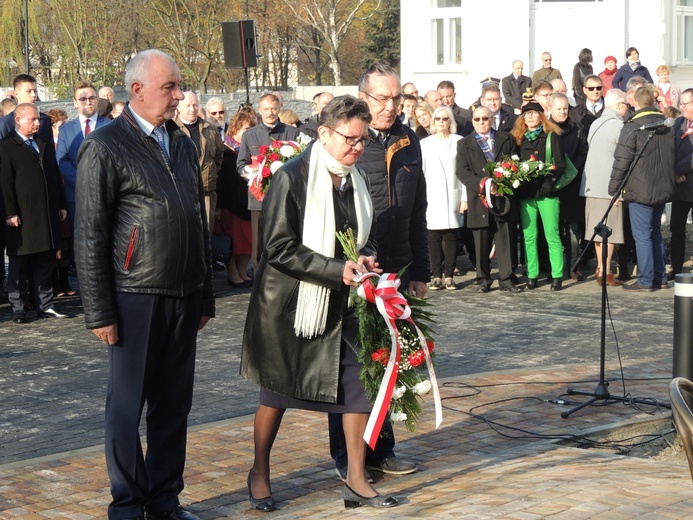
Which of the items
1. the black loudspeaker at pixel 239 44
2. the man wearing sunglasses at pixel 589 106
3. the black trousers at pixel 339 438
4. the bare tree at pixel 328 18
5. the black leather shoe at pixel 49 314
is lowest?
the black leather shoe at pixel 49 314

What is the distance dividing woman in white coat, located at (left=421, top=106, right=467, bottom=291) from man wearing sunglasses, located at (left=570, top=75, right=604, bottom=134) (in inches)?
77.0

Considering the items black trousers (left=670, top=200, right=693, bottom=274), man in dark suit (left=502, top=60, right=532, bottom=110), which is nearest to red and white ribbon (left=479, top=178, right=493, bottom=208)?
black trousers (left=670, top=200, right=693, bottom=274)

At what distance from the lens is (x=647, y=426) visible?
7.90 m

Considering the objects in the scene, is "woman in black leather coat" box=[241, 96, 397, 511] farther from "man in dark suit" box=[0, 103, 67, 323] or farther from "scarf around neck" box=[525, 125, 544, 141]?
"scarf around neck" box=[525, 125, 544, 141]

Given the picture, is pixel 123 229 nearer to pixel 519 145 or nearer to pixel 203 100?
pixel 519 145

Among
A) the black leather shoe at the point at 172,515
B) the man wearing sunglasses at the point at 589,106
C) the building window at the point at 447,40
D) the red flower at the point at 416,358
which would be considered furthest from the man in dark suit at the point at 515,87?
the black leather shoe at the point at 172,515

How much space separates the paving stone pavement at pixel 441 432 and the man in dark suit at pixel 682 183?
237 cm

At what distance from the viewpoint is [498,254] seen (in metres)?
14.1

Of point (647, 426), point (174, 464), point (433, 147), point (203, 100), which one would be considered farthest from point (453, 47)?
point (174, 464)

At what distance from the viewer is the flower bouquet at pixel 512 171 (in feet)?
44.8

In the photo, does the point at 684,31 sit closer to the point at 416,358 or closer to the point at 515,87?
the point at 515,87

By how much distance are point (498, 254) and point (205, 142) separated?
371cm

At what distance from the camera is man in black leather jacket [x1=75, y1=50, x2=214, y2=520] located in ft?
18.0

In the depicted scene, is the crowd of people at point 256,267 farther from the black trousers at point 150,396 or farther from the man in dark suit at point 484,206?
the man in dark suit at point 484,206
